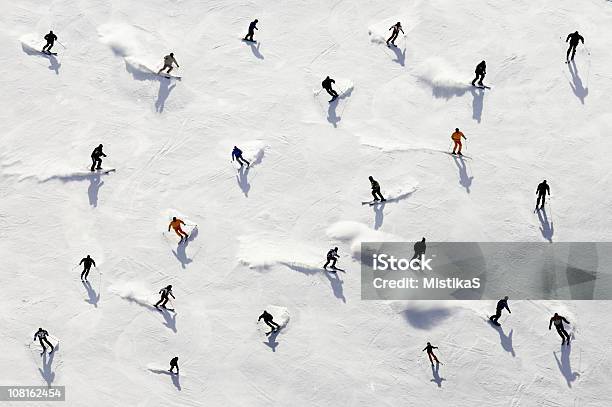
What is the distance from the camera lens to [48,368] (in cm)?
3494

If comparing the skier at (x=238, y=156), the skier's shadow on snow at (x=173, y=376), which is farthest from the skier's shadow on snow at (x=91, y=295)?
the skier at (x=238, y=156)

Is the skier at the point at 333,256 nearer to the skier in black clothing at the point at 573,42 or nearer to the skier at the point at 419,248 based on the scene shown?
the skier at the point at 419,248

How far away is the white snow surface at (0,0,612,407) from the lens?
1359 inches

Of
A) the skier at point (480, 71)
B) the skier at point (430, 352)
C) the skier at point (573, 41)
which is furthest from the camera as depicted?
the skier at point (573, 41)

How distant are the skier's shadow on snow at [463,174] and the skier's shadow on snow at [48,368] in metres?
14.8

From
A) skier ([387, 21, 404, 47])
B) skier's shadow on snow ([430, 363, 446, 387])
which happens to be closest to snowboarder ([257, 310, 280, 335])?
skier's shadow on snow ([430, 363, 446, 387])

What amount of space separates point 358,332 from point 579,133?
431 inches

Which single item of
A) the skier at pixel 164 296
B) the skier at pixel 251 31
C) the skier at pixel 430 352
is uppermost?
the skier at pixel 251 31

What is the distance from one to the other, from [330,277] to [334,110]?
702 cm

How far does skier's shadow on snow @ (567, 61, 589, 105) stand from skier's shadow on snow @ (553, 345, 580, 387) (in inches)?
382

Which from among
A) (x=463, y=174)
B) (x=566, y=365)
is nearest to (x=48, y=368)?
(x=463, y=174)

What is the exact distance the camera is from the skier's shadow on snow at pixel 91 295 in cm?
3584

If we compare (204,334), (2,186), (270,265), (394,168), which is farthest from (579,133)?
(2,186)

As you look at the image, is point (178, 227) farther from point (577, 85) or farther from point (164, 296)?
point (577, 85)
